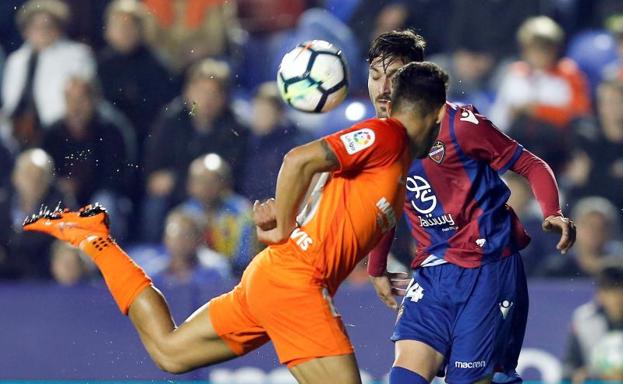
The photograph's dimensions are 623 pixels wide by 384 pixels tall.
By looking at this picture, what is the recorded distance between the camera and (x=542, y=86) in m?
10.0

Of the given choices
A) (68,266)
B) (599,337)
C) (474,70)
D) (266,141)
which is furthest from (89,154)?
(599,337)

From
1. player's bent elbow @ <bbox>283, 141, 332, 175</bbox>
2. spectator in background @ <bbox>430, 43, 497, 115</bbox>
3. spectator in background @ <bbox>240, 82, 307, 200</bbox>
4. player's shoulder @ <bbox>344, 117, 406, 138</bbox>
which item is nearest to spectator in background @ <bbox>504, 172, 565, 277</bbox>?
spectator in background @ <bbox>430, 43, 497, 115</bbox>

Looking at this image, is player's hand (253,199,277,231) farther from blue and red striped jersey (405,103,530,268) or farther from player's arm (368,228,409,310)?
player's arm (368,228,409,310)

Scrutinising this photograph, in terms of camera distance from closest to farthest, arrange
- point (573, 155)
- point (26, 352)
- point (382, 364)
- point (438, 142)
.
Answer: point (438, 142)
point (382, 364)
point (26, 352)
point (573, 155)

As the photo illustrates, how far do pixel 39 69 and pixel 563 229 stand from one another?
5972mm

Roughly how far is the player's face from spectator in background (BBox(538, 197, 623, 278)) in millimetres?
3931

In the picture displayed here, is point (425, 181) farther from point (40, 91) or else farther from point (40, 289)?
point (40, 91)

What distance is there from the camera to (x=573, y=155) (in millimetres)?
9867

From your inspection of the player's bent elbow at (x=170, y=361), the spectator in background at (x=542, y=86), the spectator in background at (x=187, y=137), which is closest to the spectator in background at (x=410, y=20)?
the spectator in background at (x=542, y=86)

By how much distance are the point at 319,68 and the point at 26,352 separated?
13.7 feet

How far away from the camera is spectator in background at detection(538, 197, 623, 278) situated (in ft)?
30.5

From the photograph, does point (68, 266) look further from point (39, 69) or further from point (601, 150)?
point (601, 150)

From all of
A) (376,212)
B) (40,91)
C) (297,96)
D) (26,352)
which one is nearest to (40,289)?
(26,352)

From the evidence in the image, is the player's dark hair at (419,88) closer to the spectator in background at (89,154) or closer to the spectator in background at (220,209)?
the spectator in background at (220,209)
